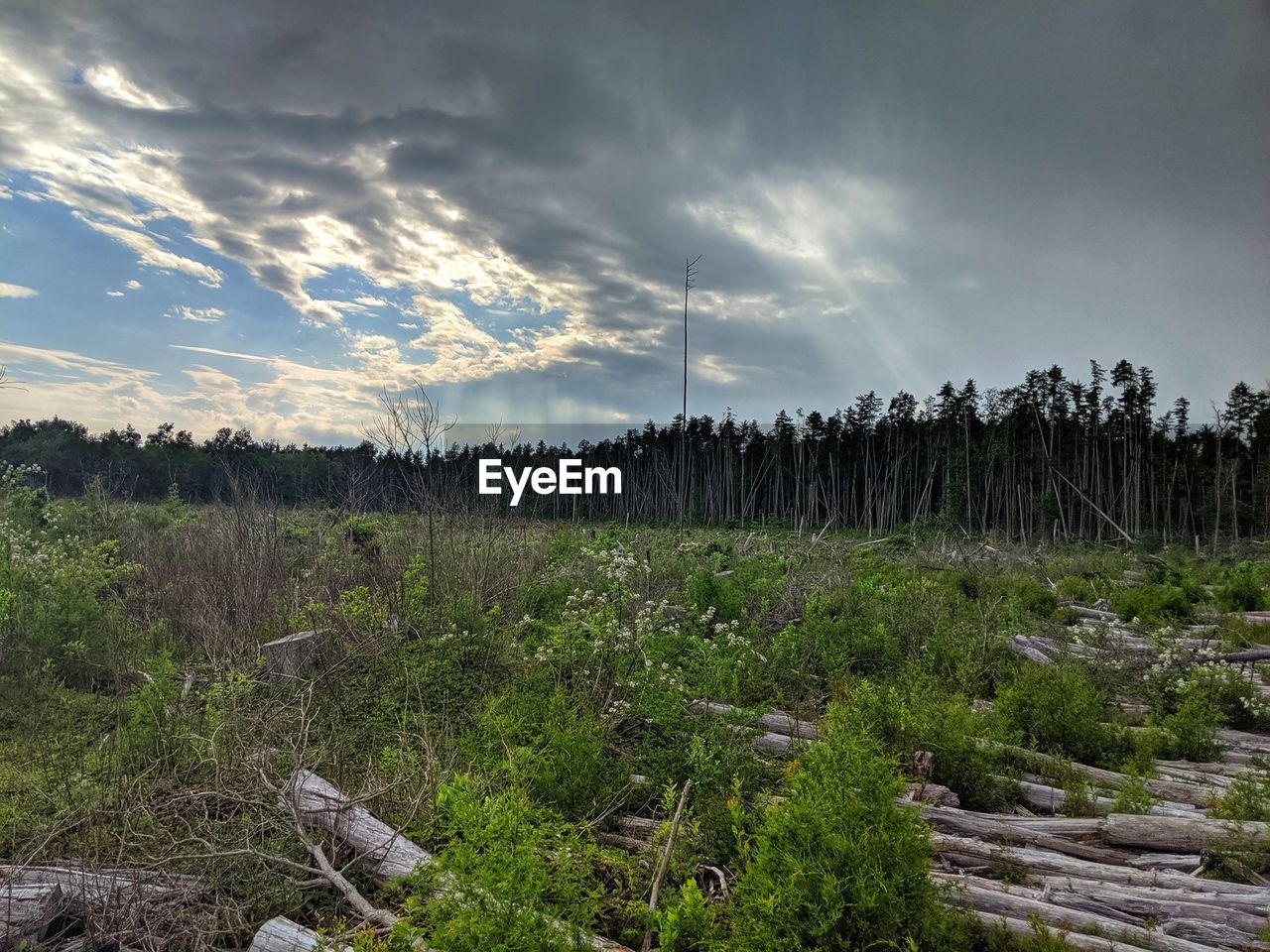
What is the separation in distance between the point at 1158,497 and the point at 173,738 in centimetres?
6214

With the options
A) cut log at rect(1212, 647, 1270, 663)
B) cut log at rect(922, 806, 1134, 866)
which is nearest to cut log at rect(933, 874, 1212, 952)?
cut log at rect(922, 806, 1134, 866)

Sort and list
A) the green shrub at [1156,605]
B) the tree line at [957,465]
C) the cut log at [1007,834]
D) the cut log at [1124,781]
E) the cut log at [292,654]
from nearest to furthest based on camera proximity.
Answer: the cut log at [1007,834], the cut log at [1124,781], the cut log at [292,654], the green shrub at [1156,605], the tree line at [957,465]

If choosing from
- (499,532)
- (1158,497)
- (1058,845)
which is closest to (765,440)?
(1158,497)

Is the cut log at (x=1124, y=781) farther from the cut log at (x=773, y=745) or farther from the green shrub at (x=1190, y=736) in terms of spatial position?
the cut log at (x=773, y=745)

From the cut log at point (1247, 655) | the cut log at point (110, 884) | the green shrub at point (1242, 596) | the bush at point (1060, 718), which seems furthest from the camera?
the green shrub at point (1242, 596)

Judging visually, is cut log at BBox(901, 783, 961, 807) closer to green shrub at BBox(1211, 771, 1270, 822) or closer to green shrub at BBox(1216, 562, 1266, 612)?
green shrub at BBox(1211, 771, 1270, 822)

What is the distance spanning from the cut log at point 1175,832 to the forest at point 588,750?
22 millimetres

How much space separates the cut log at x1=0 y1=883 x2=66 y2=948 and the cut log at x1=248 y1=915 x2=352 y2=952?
1114mm

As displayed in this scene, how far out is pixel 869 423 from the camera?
6144 cm

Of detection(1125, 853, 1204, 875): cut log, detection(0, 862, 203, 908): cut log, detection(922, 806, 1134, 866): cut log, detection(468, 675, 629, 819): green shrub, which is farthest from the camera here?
detection(468, 675, 629, 819): green shrub

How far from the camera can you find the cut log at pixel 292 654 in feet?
22.8

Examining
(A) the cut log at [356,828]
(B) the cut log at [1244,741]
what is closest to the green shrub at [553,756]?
(A) the cut log at [356,828]

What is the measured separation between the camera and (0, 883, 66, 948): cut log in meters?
3.22

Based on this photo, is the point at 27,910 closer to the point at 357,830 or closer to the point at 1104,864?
the point at 357,830
